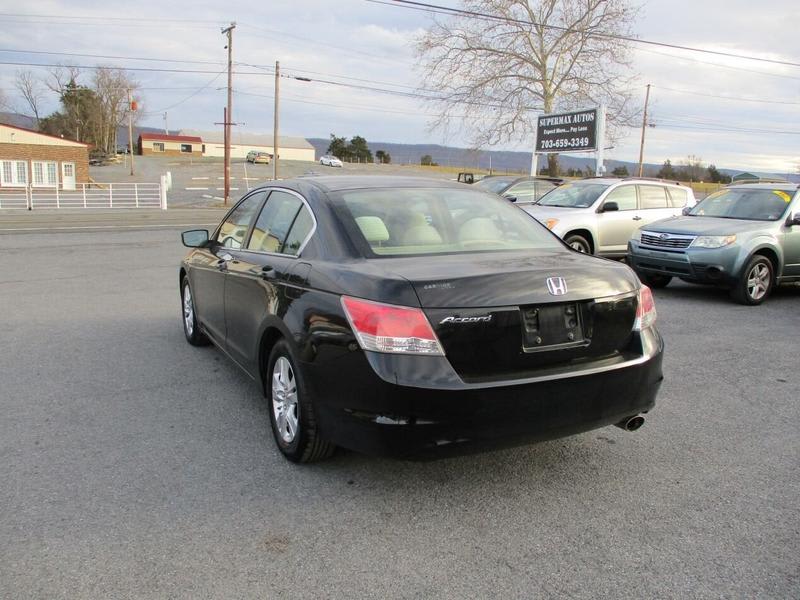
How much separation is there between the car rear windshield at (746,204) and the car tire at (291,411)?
7.99 meters

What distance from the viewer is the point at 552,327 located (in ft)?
10.4

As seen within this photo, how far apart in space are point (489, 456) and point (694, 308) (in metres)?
5.79

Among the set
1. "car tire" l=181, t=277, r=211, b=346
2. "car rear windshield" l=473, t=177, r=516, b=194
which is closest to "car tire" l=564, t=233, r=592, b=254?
"car rear windshield" l=473, t=177, r=516, b=194

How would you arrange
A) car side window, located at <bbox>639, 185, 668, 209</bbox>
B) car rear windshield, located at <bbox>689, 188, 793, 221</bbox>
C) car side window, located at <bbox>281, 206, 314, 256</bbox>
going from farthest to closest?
1. car side window, located at <bbox>639, 185, 668, 209</bbox>
2. car rear windshield, located at <bbox>689, 188, 793, 221</bbox>
3. car side window, located at <bbox>281, 206, 314, 256</bbox>

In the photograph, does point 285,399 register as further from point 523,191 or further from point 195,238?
point 523,191

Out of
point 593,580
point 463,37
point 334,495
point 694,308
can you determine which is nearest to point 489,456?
point 334,495

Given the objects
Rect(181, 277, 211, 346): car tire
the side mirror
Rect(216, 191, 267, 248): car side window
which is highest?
Rect(216, 191, 267, 248): car side window

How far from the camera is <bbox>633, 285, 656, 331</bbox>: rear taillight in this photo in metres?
3.50

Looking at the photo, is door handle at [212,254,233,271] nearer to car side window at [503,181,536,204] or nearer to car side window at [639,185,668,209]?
car side window at [639,185,668,209]

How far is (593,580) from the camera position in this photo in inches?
104

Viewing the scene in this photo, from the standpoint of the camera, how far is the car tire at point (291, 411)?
3.42 m

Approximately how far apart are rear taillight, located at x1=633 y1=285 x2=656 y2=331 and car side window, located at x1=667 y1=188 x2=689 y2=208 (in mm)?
9971

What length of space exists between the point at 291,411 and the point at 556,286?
1580mm

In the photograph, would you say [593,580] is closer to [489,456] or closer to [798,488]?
[489,456]
